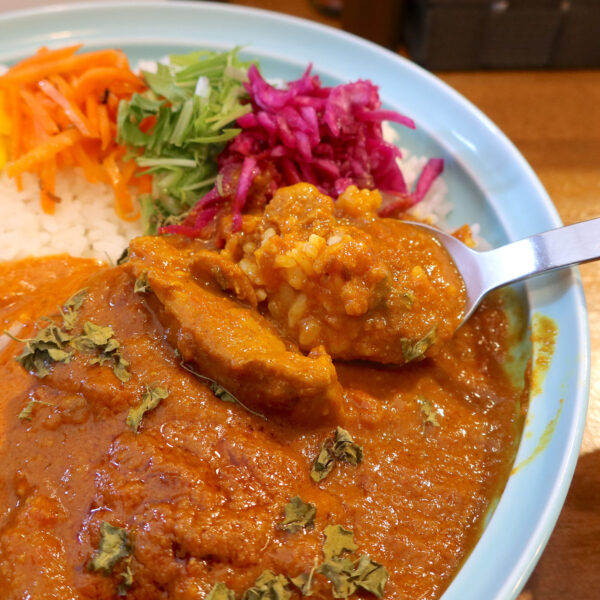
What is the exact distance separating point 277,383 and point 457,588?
766 millimetres

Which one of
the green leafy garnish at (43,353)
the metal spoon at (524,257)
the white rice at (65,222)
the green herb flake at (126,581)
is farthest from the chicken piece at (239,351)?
the white rice at (65,222)

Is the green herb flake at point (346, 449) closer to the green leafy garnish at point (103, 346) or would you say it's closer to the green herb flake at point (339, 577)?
the green herb flake at point (339, 577)

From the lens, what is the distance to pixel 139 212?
114 inches

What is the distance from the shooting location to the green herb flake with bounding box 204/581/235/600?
59.1 inches

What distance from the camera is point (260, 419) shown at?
1.84 metres

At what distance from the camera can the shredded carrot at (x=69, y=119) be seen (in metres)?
2.74

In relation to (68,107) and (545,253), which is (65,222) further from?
(545,253)

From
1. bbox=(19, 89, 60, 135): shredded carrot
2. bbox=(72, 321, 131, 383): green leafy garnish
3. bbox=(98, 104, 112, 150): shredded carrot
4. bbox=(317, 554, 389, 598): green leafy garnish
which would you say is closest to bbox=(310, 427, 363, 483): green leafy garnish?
bbox=(317, 554, 389, 598): green leafy garnish

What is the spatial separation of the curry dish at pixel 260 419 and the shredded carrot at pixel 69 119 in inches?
31.5

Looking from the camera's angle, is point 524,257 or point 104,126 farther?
point 104,126

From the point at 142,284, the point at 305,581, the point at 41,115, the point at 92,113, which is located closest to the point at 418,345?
the point at 305,581

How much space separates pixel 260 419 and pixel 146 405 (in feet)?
1.20

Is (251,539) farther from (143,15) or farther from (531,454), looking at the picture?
(143,15)

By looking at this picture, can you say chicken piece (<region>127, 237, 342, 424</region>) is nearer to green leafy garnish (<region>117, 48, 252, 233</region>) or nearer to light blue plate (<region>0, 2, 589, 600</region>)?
→ light blue plate (<region>0, 2, 589, 600</region>)
